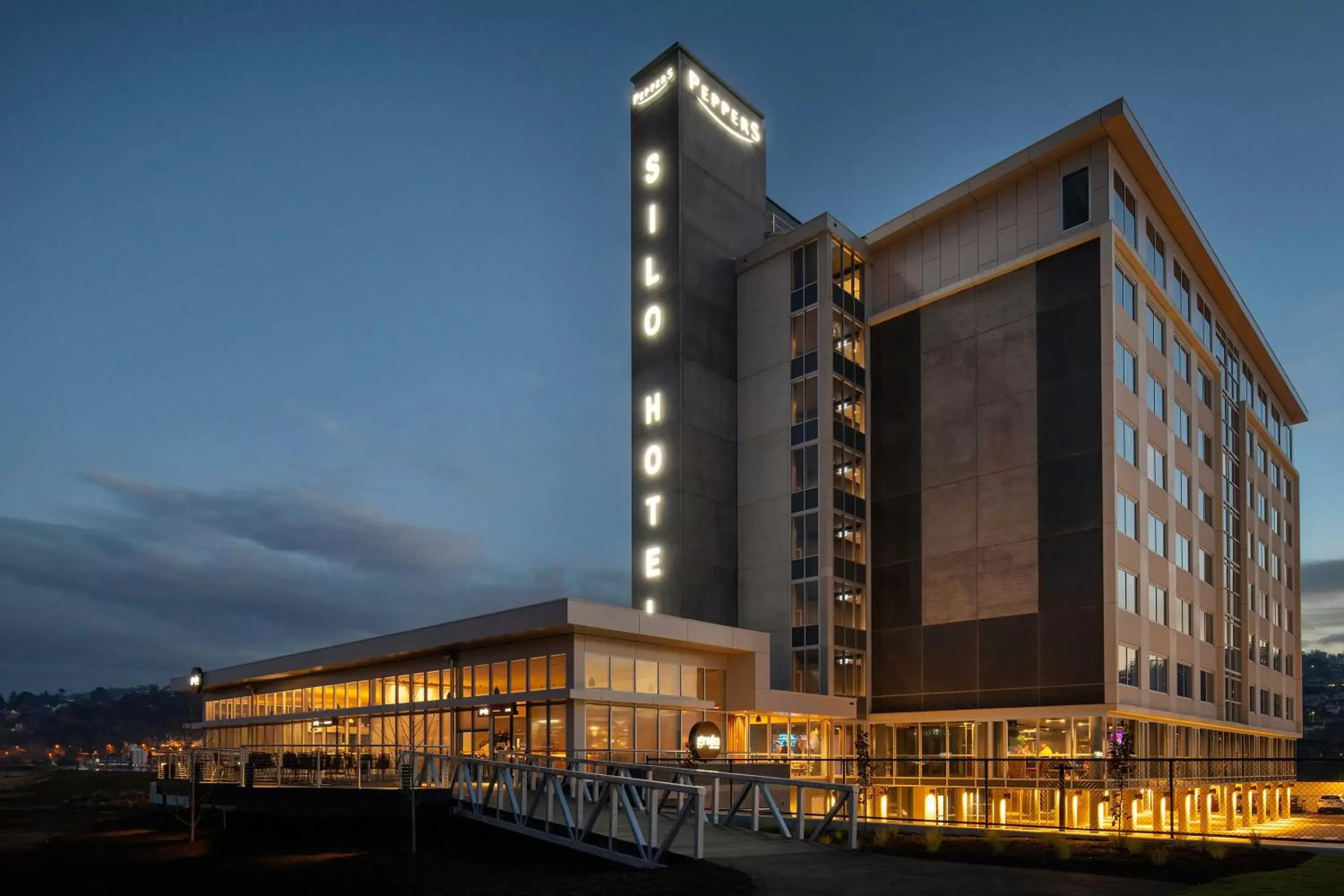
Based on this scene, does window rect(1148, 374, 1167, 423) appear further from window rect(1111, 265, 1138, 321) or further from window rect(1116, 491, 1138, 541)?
window rect(1116, 491, 1138, 541)

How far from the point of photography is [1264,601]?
69375 mm

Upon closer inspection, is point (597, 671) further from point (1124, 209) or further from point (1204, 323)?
point (1204, 323)

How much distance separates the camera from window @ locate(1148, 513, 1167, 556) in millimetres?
48344

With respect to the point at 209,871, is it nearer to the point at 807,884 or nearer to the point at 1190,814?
the point at 807,884

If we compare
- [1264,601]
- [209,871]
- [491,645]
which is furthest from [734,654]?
[1264,601]

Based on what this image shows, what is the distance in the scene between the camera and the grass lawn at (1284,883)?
14.6m

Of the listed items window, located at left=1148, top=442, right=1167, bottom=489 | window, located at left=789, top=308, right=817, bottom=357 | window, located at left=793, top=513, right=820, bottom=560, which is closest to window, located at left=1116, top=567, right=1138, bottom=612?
window, located at left=1148, top=442, right=1167, bottom=489

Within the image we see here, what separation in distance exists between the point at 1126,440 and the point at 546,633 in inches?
1000

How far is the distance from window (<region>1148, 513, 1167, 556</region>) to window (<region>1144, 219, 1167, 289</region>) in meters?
10.7

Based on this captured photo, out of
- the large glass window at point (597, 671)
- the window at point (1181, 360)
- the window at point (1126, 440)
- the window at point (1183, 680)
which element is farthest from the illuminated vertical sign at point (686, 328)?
the window at point (1181, 360)

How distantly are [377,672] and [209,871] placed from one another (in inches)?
891

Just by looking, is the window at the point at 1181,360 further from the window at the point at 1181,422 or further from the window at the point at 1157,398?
A: the window at the point at 1157,398

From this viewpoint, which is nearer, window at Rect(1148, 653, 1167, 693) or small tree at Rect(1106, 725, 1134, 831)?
small tree at Rect(1106, 725, 1134, 831)

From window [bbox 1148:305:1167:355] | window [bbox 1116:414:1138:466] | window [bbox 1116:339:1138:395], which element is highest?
window [bbox 1148:305:1167:355]
